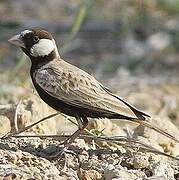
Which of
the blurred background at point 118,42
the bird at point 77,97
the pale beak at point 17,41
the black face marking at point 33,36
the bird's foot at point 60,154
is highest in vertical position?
the black face marking at point 33,36

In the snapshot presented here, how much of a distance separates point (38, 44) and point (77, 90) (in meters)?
0.49

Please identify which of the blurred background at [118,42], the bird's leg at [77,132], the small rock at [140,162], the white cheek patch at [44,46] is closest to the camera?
the small rock at [140,162]

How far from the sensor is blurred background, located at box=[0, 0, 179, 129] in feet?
30.7

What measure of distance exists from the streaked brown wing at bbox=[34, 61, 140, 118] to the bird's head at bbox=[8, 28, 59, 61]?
0.17 metres

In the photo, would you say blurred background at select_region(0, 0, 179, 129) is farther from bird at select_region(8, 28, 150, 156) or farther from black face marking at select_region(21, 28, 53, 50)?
bird at select_region(8, 28, 150, 156)

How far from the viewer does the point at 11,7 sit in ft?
41.4

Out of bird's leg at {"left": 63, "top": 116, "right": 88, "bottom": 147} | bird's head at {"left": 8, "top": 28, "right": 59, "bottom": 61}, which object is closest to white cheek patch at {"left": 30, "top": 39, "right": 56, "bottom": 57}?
Result: bird's head at {"left": 8, "top": 28, "right": 59, "bottom": 61}

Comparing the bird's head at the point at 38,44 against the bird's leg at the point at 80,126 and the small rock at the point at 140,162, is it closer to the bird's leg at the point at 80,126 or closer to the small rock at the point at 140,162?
the bird's leg at the point at 80,126

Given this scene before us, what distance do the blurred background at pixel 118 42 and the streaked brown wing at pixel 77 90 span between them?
9.93 feet

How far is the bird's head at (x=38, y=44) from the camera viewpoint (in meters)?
5.57

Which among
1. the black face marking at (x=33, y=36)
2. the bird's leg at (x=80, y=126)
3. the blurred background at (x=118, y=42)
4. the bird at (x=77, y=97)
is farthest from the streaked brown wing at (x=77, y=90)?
the blurred background at (x=118, y=42)

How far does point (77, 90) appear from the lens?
5.33 meters

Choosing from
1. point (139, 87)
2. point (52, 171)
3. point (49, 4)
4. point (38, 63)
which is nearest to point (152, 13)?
point (49, 4)

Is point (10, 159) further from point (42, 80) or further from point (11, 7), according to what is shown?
point (11, 7)
